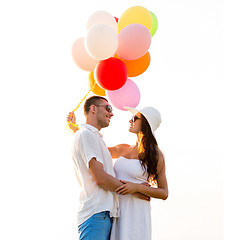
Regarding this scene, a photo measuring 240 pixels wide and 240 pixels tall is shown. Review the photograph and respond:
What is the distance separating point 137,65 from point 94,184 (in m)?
1.35

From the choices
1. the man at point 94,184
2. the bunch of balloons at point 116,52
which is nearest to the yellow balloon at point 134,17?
the bunch of balloons at point 116,52

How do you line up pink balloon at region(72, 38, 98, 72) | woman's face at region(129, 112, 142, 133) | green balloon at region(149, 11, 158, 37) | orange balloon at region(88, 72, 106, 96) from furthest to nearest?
1. green balloon at region(149, 11, 158, 37)
2. orange balloon at region(88, 72, 106, 96)
3. woman's face at region(129, 112, 142, 133)
4. pink balloon at region(72, 38, 98, 72)

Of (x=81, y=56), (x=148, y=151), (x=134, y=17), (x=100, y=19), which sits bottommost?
(x=148, y=151)

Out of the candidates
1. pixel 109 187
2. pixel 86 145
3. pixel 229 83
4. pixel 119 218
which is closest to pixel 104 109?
pixel 86 145

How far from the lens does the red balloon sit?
3.85 meters

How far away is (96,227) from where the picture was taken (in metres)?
3.46

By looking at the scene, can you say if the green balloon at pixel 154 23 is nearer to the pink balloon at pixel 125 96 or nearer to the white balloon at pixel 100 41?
the pink balloon at pixel 125 96

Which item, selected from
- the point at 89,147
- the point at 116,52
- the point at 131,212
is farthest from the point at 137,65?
the point at 131,212

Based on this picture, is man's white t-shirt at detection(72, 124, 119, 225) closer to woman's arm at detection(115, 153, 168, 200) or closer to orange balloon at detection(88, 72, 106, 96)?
woman's arm at detection(115, 153, 168, 200)

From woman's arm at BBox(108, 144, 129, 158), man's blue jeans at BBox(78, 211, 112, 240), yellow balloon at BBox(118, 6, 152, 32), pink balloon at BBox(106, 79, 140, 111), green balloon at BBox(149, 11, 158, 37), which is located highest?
green balloon at BBox(149, 11, 158, 37)

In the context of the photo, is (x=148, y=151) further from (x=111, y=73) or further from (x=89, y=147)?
(x=111, y=73)

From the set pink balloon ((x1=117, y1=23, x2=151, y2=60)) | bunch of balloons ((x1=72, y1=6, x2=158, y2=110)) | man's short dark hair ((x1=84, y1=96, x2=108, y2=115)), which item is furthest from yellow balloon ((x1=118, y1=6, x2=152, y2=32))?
man's short dark hair ((x1=84, y1=96, x2=108, y2=115))

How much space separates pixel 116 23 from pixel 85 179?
1.57 meters

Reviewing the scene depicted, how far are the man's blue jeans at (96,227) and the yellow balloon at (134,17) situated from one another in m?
1.90
